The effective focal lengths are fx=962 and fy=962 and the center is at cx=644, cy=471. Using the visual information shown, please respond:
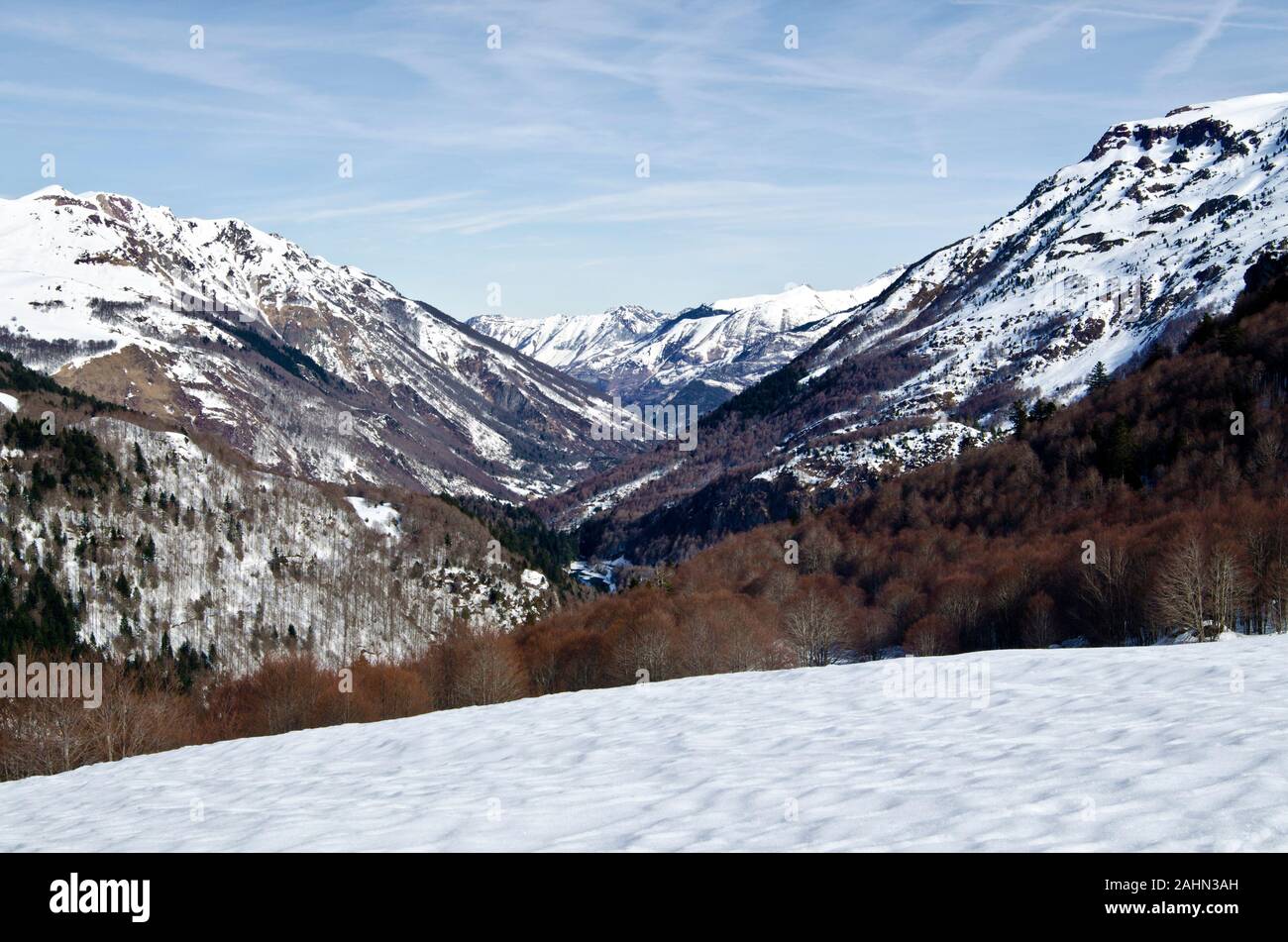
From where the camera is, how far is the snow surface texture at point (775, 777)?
53.8 ft

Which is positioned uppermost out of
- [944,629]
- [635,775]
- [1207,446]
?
[1207,446]

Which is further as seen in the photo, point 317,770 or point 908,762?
point 317,770

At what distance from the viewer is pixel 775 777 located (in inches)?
850

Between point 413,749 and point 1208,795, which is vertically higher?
point 1208,795

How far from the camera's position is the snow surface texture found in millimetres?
16391

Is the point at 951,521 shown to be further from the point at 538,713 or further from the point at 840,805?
the point at 840,805

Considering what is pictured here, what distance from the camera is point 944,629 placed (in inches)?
4146

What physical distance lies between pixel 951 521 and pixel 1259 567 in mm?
81528
